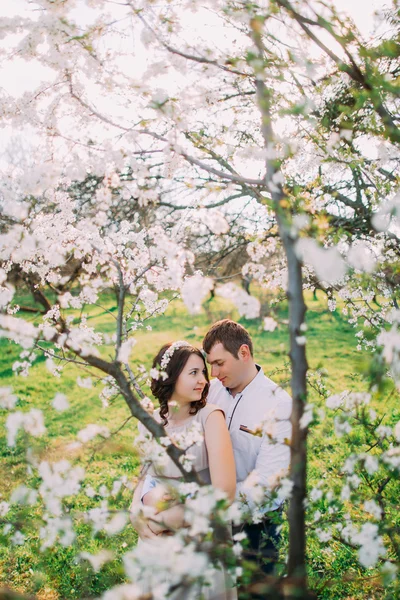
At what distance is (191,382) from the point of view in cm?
256

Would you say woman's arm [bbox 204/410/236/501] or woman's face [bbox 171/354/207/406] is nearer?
woman's arm [bbox 204/410/236/501]

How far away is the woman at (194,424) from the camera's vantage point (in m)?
2.21

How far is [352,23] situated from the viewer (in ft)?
5.87

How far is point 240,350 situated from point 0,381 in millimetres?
8882

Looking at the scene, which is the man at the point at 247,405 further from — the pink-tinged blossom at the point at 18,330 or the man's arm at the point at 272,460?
the pink-tinged blossom at the point at 18,330

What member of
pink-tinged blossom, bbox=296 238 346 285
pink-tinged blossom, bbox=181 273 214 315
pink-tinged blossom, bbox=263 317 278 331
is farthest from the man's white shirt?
pink-tinged blossom, bbox=296 238 346 285

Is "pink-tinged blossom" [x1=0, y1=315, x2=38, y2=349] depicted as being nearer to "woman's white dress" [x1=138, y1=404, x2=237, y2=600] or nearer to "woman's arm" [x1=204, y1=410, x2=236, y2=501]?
"woman's white dress" [x1=138, y1=404, x2=237, y2=600]

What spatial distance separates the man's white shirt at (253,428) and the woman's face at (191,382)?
308 mm

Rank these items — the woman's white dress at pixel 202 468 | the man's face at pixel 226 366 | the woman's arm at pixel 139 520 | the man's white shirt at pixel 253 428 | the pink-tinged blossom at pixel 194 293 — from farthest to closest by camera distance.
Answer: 1. the man's face at pixel 226 366
2. the man's white shirt at pixel 253 428
3. the woman's white dress at pixel 202 468
4. the woman's arm at pixel 139 520
5. the pink-tinged blossom at pixel 194 293

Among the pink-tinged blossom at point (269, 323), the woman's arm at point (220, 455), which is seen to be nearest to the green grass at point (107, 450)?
the pink-tinged blossom at point (269, 323)

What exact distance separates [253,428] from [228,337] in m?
0.56

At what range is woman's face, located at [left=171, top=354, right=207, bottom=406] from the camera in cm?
256

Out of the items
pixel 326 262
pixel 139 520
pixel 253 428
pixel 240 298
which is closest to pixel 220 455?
pixel 253 428

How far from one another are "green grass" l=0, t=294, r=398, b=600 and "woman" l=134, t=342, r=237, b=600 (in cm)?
22
